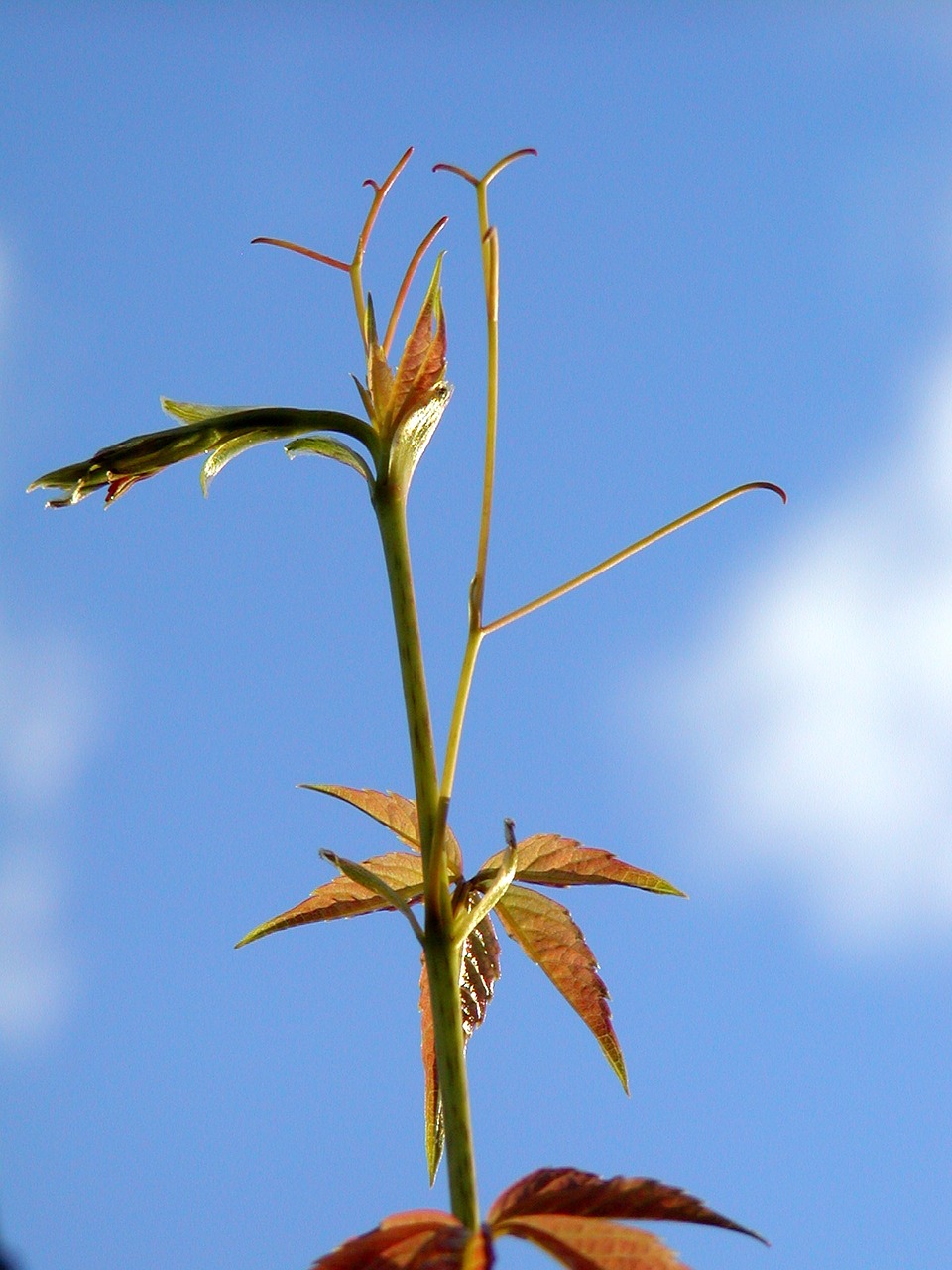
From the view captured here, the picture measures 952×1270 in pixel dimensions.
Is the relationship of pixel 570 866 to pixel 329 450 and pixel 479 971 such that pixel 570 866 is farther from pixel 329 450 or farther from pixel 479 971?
pixel 329 450

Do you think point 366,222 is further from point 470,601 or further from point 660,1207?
point 660,1207

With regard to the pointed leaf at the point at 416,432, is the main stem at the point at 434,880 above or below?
below

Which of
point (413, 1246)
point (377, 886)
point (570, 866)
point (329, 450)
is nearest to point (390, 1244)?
point (413, 1246)

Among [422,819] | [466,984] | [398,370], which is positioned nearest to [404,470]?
[398,370]

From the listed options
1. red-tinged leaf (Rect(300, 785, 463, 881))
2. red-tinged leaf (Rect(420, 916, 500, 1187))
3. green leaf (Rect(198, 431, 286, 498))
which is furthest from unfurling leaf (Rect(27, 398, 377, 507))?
red-tinged leaf (Rect(420, 916, 500, 1187))

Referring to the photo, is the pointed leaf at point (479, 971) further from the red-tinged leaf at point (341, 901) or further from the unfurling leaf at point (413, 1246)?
the unfurling leaf at point (413, 1246)

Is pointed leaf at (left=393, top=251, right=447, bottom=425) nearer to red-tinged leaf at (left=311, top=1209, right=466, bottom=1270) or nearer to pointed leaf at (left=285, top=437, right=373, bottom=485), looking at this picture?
pointed leaf at (left=285, top=437, right=373, bottom=485)

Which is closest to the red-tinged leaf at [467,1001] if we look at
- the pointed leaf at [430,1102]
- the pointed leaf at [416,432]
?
the pointed leaf at [430,1102]
